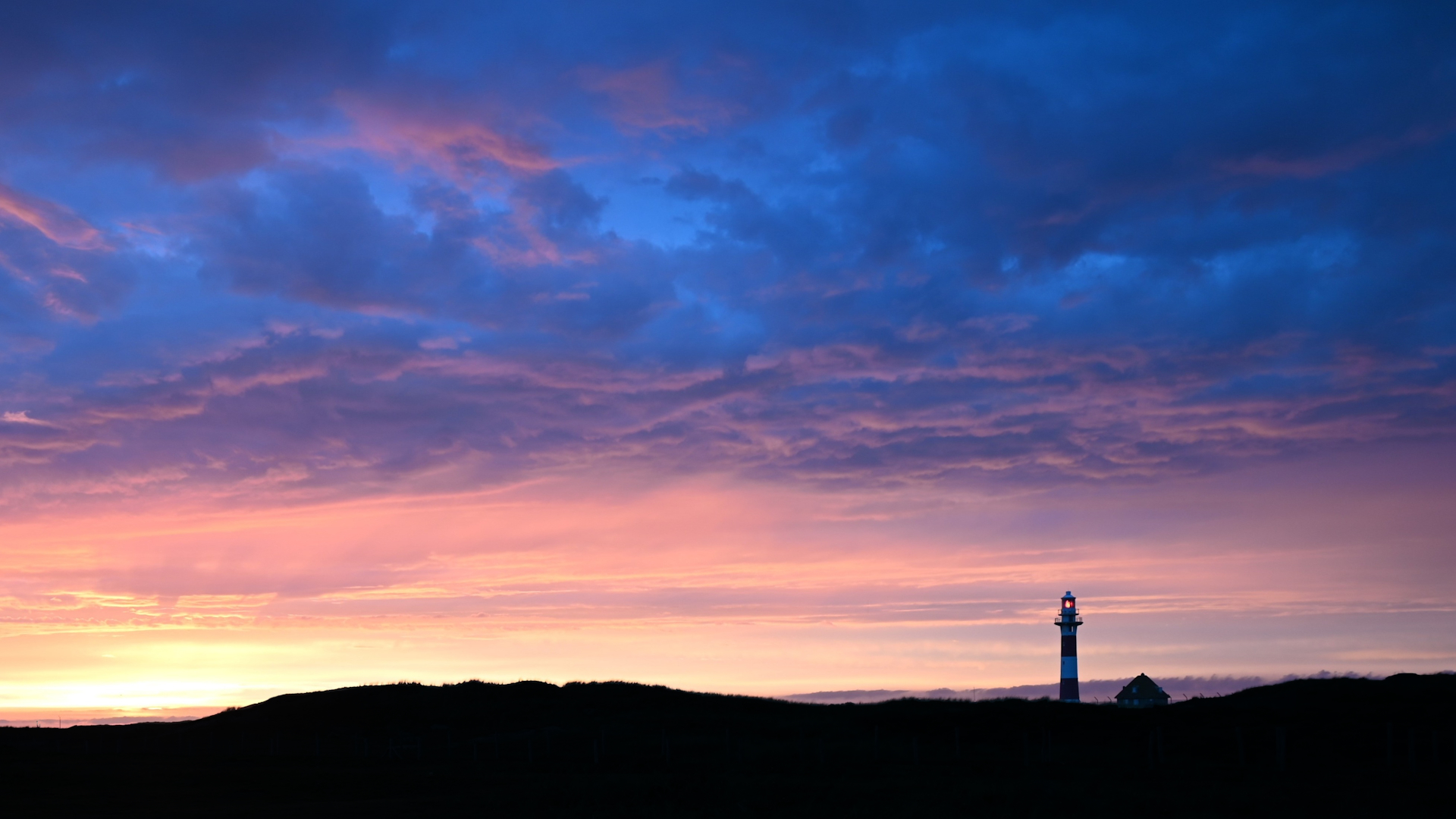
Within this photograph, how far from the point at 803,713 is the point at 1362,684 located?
36.9 m

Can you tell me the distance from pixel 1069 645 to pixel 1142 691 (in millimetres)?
6834

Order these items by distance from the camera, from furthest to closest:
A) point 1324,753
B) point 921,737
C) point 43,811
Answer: point 921,737 → point 1324,753 → point 43,811

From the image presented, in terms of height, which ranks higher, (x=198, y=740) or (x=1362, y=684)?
(x=1362, y=684)

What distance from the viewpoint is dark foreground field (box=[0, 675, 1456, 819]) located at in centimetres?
3516

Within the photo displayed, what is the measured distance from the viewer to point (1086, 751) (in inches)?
2176

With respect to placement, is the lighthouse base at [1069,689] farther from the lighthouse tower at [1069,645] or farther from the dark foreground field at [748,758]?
the dark foreground field at [748,758]

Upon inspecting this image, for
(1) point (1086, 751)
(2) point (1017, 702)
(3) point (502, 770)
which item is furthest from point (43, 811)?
(2) point (1017, 702)

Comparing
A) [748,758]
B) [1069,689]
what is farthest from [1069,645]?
[748,758]

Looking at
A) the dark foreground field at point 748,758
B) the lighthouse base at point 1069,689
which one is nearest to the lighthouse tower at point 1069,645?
the lighthouse base at point 1069,689

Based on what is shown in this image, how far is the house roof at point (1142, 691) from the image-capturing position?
9519cm

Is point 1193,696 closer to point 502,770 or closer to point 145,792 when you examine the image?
point 502,770

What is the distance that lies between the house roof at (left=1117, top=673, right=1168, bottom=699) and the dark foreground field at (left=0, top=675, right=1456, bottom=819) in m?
18.2

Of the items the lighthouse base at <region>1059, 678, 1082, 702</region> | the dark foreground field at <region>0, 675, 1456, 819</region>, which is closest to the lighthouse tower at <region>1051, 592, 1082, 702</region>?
the lighthouse base at <region>1059, 678, 1082, 702</region>

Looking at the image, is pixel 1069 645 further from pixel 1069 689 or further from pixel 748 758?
pixel 748 758
